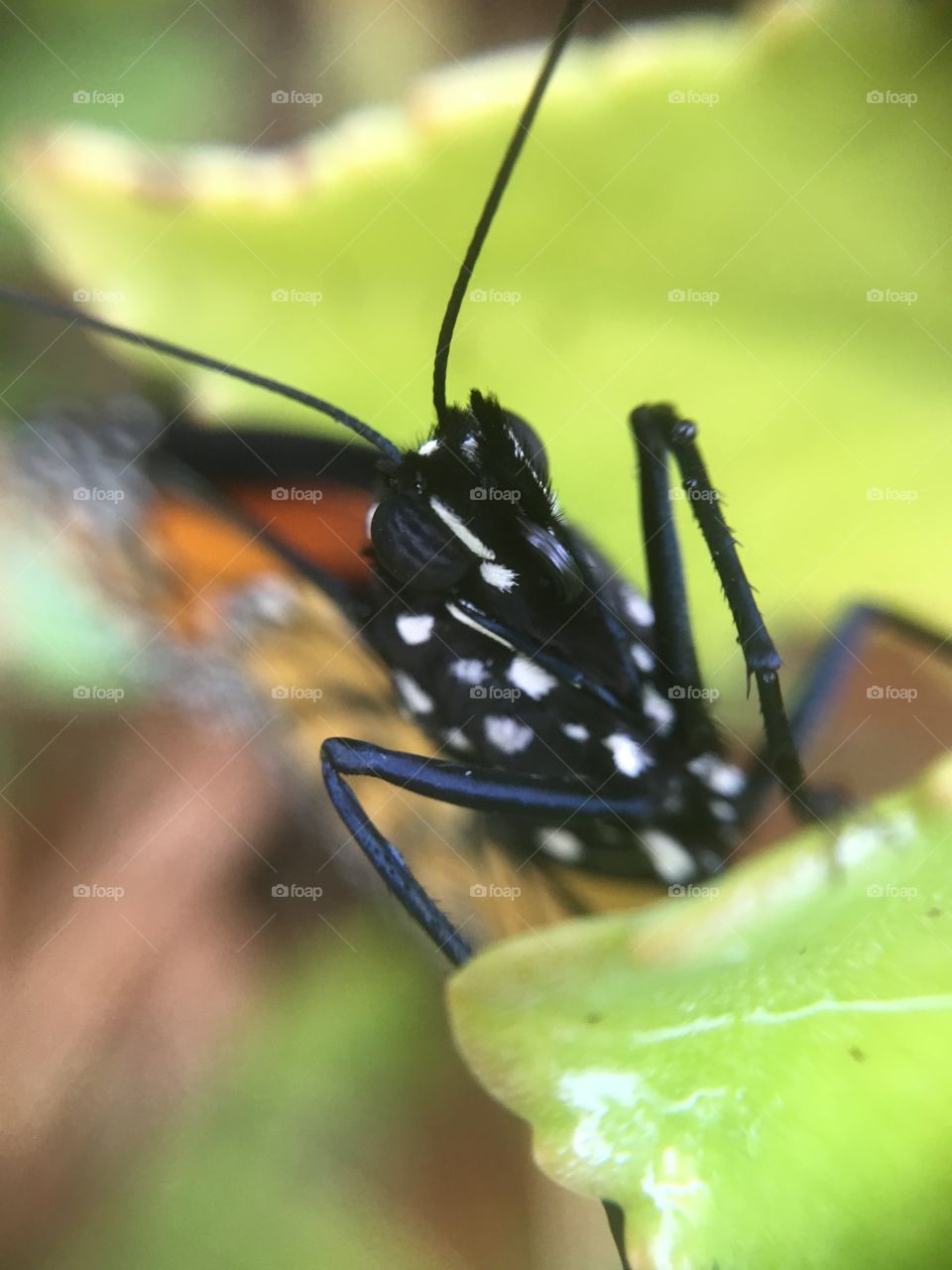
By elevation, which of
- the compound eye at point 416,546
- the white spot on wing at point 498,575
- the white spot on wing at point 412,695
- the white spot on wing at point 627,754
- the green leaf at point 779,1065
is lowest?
the green leaf at point 779,1065

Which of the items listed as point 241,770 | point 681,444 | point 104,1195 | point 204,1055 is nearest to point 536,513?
point 681,444

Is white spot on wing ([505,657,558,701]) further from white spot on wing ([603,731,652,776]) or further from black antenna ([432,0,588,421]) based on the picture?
black antenna ([432,0,588,421])

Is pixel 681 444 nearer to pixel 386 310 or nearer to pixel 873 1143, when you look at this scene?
pixel 386 310

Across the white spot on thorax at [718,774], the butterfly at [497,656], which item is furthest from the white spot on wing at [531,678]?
the white spot on thorax at [718,774]

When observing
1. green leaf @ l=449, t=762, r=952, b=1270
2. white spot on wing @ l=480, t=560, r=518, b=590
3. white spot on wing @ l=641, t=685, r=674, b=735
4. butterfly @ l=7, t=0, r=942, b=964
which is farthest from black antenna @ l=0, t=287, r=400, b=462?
green leaf @ l=449, t=762, r=952, b=1270

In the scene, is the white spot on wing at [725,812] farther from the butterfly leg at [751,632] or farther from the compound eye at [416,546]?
the compound eye at [416,546]

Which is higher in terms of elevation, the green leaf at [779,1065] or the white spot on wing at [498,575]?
the white spot on wing at [498,575]
